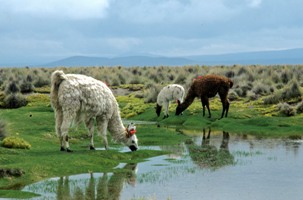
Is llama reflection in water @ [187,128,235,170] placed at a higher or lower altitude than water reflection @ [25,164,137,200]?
lower

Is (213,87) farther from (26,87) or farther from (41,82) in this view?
(41,82)

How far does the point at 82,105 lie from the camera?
60.4 feet

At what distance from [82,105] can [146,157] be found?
9.70ft

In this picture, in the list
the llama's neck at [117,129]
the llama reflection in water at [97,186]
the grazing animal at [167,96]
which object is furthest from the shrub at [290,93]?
the llama reflection in water at [97,186]

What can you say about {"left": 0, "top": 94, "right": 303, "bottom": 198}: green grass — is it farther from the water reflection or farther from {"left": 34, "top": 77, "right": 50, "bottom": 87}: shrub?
{"left": 34, "top": 77, "right": 50, "bottom": 87}: shrub

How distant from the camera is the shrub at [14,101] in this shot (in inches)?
1614

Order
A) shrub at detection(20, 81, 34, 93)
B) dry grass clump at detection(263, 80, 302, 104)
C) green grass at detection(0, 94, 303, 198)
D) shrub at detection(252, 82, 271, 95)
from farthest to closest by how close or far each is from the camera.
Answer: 1. shrub at detection(20, 81, 34, 93)
2. shrub at detection(252, 82, 271, 95)
3. dry grass clump at detection(263, 80, 302, 104)
4. green grass at detection(0, 94, 303, 198)

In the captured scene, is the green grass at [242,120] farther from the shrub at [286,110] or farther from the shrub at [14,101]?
the shrub at [14,101]

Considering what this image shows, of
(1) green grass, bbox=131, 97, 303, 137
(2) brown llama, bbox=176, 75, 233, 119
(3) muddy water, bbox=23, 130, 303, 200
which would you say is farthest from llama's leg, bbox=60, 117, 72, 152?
(2) brown llama, bbox=176, 75, 233, 119

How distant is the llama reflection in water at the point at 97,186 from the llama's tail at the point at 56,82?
3.39 m

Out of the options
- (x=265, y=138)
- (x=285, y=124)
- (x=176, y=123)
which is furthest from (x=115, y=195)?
(x=176, y=123)

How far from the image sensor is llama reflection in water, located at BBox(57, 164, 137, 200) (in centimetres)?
1348

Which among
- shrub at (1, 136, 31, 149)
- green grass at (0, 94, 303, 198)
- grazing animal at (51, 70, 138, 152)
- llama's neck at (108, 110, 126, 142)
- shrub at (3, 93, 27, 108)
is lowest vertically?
shrub at (3, 93, 27, 108)

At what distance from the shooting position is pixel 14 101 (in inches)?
1620
